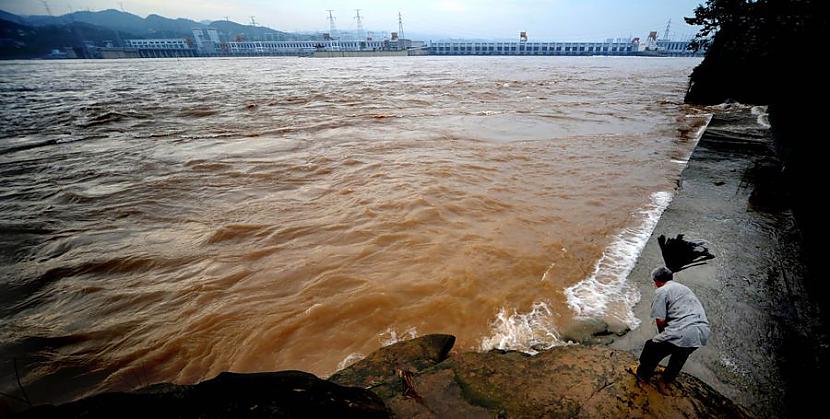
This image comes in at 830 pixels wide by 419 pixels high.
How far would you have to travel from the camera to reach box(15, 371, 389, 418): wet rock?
1739mm

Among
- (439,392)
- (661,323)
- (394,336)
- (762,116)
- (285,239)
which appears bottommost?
(394,336)

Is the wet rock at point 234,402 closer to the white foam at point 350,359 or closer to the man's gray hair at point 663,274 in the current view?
the white foam at point 350,359

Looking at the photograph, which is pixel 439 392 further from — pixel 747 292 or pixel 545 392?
pixel 747 292

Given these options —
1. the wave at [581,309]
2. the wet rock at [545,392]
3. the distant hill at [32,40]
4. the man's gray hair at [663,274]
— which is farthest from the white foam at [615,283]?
the distant hill at [32,40]

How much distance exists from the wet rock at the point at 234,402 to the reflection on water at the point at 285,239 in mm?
1844

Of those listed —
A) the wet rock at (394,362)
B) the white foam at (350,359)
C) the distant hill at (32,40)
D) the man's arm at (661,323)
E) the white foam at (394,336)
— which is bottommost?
the white foam at (394,336)

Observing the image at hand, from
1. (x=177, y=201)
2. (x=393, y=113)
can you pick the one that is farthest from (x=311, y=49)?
(x=177, y=201)

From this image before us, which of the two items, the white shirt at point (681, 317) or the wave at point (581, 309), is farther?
the wave at point (581, 309)

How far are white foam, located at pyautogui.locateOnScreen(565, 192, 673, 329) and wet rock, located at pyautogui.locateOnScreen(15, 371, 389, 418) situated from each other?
131 inches

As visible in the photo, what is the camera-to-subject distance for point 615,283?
4852 mm

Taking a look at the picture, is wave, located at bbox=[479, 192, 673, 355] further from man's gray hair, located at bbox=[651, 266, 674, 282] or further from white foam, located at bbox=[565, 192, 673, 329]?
man's gray hair, located at bbox=[651, 266, 674, 282]

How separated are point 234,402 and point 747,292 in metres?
5.72

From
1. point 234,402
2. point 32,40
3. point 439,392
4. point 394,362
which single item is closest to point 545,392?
point 439,392

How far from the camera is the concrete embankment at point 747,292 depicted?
312 centimetres
